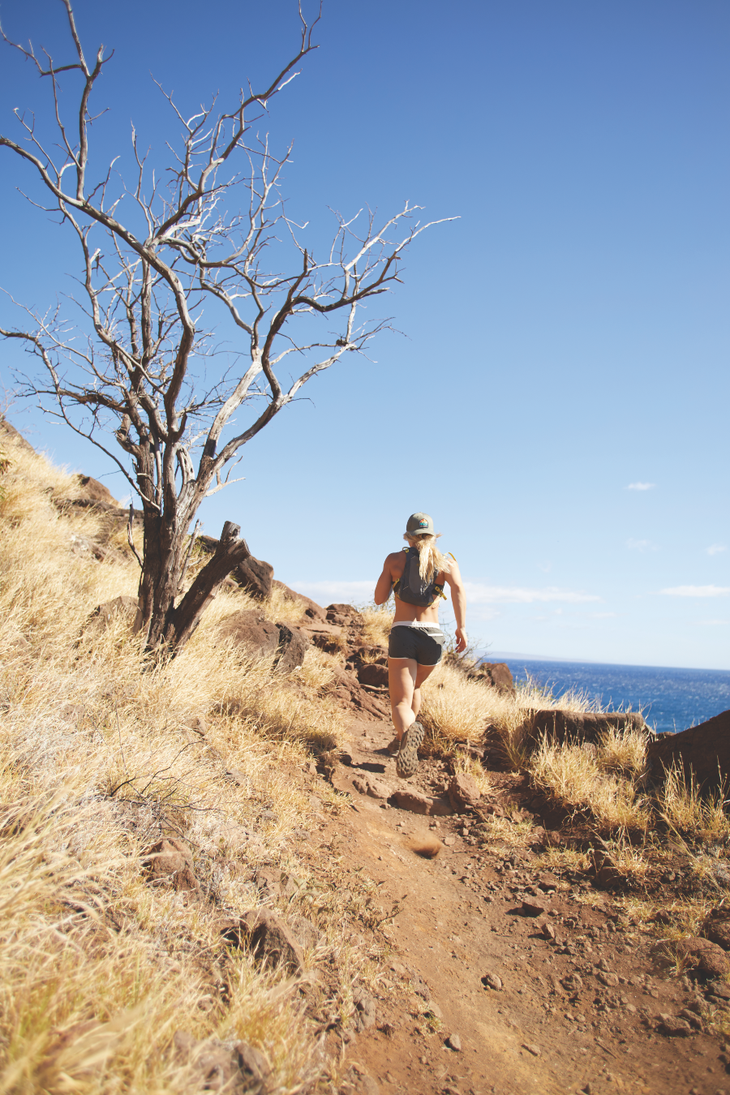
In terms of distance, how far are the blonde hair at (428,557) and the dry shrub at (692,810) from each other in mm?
2622

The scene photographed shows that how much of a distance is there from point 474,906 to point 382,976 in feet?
4.69

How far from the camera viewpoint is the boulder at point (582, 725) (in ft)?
19.5

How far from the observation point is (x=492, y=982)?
3068 millimetres

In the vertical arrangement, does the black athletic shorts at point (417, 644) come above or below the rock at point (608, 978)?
above

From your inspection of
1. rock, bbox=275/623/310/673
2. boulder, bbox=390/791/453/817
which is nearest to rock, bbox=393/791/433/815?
boulder, bbox=390/791/453/817

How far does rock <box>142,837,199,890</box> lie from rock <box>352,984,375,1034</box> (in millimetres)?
857

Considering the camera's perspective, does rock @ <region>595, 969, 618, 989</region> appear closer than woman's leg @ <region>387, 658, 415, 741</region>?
Yes

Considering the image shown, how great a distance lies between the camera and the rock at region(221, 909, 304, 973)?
2.32 m

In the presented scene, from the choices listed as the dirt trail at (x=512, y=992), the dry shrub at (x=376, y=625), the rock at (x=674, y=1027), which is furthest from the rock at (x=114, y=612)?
the rock at (x=674, y=1027)

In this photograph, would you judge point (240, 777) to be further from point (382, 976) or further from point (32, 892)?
point (32, 892)

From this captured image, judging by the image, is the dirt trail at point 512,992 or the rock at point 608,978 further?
the rock at point 608,978

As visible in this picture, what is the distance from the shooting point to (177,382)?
5707mm

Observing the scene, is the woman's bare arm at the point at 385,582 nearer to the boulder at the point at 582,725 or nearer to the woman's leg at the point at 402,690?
the woman's leg at the point at 402,690

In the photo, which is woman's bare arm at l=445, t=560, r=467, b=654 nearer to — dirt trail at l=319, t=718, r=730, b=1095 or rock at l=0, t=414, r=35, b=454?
dirt trail at l=319, t=718, r=730, b=1095
